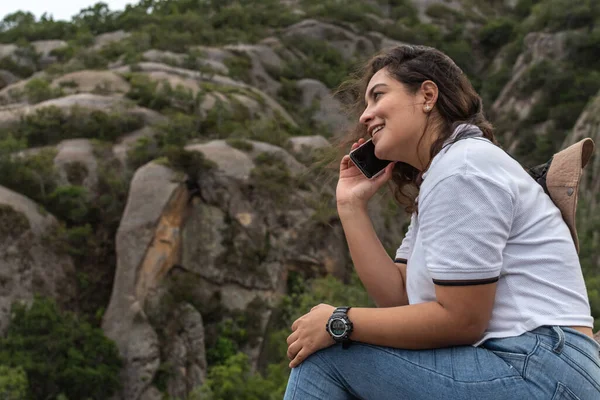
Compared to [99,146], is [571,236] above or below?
above

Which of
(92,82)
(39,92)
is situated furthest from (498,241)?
(92,82)

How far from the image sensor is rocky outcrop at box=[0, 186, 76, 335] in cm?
2558

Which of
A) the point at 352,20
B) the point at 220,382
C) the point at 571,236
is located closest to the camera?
the point at 571,236

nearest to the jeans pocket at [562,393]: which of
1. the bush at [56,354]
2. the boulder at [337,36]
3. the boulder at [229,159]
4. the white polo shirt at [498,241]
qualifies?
the white polo shirt at [498,241]

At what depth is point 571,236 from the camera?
7.36 feet

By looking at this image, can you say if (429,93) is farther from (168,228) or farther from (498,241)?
(168,228)

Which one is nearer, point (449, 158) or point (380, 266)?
point (449, 158)

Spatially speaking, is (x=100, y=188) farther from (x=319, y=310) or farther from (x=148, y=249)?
(x=319, y=310)

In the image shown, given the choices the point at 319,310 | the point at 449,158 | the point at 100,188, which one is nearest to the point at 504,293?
the point at 449,158

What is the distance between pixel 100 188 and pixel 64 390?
786 centimetres

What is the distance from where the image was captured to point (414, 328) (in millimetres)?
2135

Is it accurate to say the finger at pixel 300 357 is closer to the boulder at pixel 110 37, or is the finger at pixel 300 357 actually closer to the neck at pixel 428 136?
the neck at pixel 428 136

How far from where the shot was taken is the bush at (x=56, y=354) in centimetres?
2436

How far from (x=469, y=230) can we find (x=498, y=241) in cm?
8
